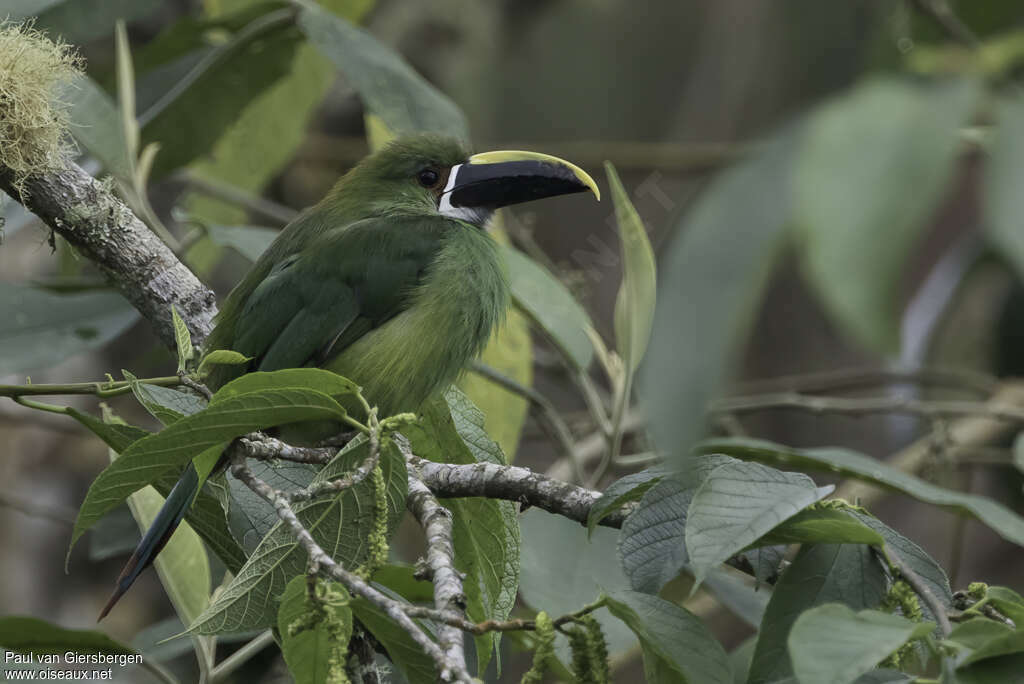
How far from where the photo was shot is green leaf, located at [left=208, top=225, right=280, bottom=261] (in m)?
2.77

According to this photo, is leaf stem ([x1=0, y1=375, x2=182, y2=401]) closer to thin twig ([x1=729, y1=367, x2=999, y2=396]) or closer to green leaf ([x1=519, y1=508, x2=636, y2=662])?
green leaf ([x1=519, y1=508, x2=636, y2=662])

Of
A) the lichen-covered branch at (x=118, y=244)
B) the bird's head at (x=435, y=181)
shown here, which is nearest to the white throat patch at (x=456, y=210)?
the bird's head at (x=435, y=181)

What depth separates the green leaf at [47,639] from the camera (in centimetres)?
195

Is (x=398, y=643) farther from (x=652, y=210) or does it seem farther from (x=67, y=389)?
(x=652, y=210)

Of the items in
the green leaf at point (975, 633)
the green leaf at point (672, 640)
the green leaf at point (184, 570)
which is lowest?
the green leaf at point (184, 570)

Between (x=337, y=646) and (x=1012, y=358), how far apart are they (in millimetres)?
3634

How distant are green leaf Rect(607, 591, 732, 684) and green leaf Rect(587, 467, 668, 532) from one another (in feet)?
0.53

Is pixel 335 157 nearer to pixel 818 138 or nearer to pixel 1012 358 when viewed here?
pixel 1012 358

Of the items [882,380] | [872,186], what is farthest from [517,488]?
[882,380]

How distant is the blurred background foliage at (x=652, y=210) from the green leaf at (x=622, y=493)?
40cm

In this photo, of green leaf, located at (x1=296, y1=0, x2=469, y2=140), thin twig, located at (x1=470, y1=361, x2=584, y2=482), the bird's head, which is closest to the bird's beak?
the bird's head

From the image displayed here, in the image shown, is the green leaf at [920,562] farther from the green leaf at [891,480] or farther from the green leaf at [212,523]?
the green leaf at [212,523]

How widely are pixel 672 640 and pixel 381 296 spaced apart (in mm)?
1319

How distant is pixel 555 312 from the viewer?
272 cm
